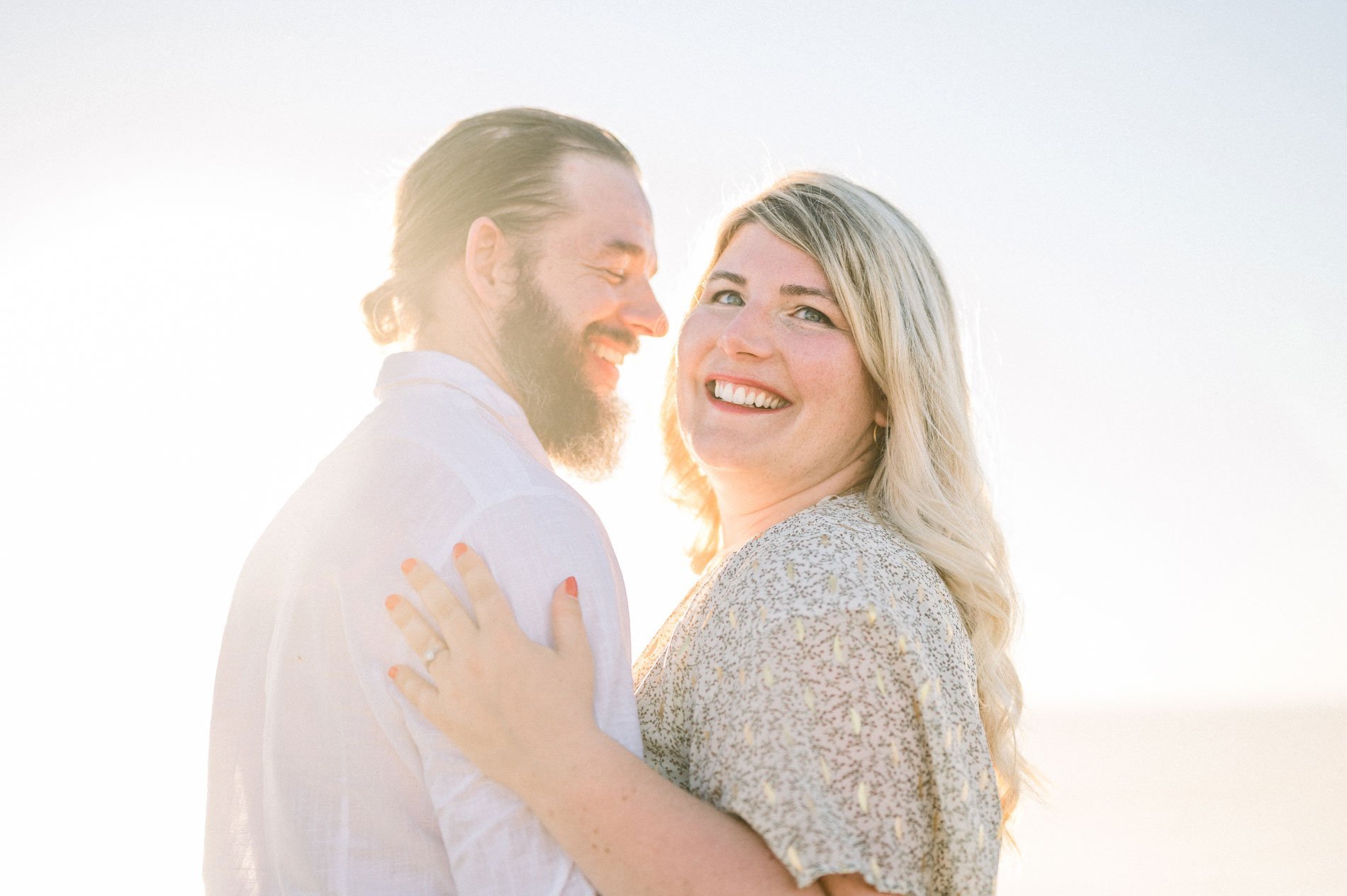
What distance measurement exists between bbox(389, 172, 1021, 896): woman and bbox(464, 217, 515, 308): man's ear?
0.60 m

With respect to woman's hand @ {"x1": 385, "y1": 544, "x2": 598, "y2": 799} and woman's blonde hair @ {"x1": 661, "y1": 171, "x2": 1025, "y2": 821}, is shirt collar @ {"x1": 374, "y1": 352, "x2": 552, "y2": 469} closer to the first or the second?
woman's hand @ {"x1": 385, "y1": 544, "x2": 598, "y2": 799}

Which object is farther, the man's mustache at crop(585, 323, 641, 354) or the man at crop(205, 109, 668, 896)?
the man's mustache at crop(585, 323, 641, 354)

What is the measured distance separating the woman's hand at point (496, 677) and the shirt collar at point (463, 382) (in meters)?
0.39

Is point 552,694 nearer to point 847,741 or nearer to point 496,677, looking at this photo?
point 496,677

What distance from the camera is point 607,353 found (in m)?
2.93

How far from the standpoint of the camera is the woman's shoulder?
2002 millimetres

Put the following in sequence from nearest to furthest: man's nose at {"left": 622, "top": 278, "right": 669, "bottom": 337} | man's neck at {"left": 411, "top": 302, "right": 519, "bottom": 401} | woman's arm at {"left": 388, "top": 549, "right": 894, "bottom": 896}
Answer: woman's arm at {"left": 388, "top": 549, "right": 894, "bottom": 896}, man's neck at {"left": 411, "top": 302, "right": 519, "bottom": 401}, man's nose at {"left": 622, "top": 278, "right": 669, "bottom": 337}

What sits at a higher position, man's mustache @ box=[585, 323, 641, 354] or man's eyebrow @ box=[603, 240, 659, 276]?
man's eyebrow @ box=[603, 240, 659, 276]

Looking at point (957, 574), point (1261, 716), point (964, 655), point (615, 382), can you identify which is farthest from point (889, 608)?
point (1261, 716)

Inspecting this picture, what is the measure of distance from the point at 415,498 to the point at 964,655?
3.61ft

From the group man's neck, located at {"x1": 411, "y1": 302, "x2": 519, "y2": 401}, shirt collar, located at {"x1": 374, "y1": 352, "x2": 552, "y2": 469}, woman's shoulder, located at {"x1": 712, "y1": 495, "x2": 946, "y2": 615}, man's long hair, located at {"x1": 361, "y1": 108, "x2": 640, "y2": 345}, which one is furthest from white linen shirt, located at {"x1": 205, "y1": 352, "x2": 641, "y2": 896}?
man's long hair, located at {"x1": 361, "y1": 108, "x2": 640, "y2": 345}

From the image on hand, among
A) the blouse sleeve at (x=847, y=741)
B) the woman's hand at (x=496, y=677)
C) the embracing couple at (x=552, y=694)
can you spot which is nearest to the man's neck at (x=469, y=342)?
the embracing couple at (x=552, y=694)

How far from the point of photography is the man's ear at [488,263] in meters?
2.66

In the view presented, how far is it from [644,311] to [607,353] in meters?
0.15
